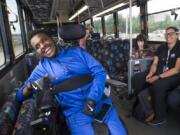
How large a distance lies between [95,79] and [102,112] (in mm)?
251

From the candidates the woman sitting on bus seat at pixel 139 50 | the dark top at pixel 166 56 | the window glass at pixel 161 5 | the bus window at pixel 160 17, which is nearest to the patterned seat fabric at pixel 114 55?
the woman sitting on bus seat at pixel 139 50

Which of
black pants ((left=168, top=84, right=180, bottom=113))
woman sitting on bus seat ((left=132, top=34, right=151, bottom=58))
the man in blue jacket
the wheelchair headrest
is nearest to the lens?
the man in blue jacket

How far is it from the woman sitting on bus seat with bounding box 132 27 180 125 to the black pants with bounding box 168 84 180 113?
0.43 feet

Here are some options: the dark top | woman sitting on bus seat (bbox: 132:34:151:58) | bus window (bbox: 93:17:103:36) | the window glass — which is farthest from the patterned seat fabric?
bus window (bbox: 93:17:103:36)

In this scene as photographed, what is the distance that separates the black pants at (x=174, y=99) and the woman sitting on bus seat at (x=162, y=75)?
0.13 meters

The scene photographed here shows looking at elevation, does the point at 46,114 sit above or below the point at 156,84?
above

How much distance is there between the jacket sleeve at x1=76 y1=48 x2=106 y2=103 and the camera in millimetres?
1615

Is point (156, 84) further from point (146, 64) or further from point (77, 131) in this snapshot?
point (77, 131)

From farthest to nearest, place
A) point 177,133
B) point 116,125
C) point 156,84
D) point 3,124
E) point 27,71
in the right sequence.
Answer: point 27,71, point 156,84, point 177,133, point 116,125, point 3,124

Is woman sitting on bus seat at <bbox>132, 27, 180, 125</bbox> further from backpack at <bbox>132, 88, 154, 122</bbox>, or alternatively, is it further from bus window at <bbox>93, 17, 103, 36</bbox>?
bus window at <bbox>93, 17, 103, 36</bbox>

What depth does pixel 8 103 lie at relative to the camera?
1.86m

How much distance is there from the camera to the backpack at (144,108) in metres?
2.92

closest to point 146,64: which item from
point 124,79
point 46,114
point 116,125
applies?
point 124,79

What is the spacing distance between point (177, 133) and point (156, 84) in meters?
0.62
